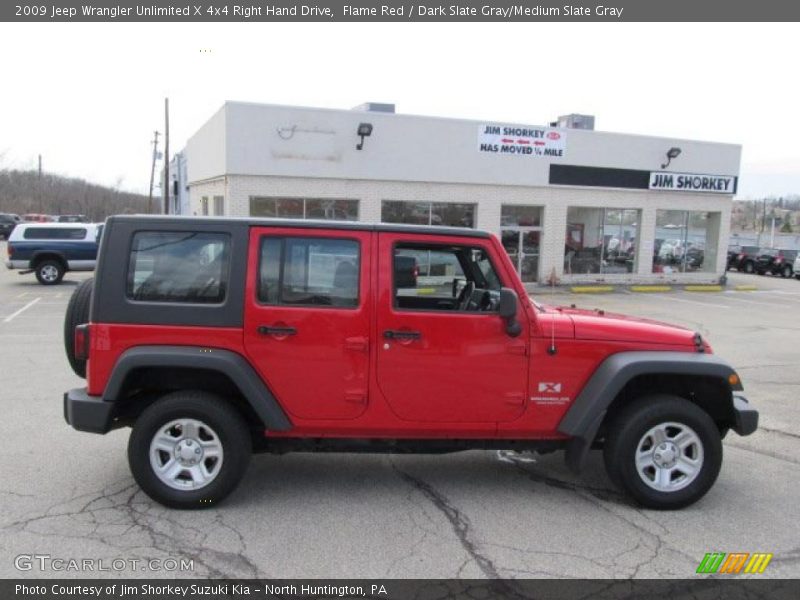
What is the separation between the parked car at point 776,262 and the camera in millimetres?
35031

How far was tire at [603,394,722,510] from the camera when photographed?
4312mm

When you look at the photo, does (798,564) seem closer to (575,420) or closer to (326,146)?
(575,420)

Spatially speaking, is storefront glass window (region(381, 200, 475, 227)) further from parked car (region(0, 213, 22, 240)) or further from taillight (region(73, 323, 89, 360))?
parked car (region(0, 213, 22, 240))

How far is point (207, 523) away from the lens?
13.1 ft

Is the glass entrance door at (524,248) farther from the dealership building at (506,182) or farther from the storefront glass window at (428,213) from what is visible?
Answer: the storefront glass window at (428,213)

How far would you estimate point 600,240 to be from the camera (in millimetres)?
23828

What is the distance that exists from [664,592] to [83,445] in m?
4.53

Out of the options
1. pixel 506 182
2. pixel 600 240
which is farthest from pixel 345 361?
pixel 600 240

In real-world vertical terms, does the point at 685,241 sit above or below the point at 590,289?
above

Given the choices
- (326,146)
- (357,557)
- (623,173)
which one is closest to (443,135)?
(326,146)

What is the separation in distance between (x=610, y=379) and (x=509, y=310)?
0.82 m

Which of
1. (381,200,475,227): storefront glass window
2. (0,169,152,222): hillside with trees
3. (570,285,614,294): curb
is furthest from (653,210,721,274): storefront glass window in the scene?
(0,169,152,222): hillside with trees

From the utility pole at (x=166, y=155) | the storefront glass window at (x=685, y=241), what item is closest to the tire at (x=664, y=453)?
the storefront glass window at (x=685, y=241)

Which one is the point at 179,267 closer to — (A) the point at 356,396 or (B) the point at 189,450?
(B) the point at 189,450
